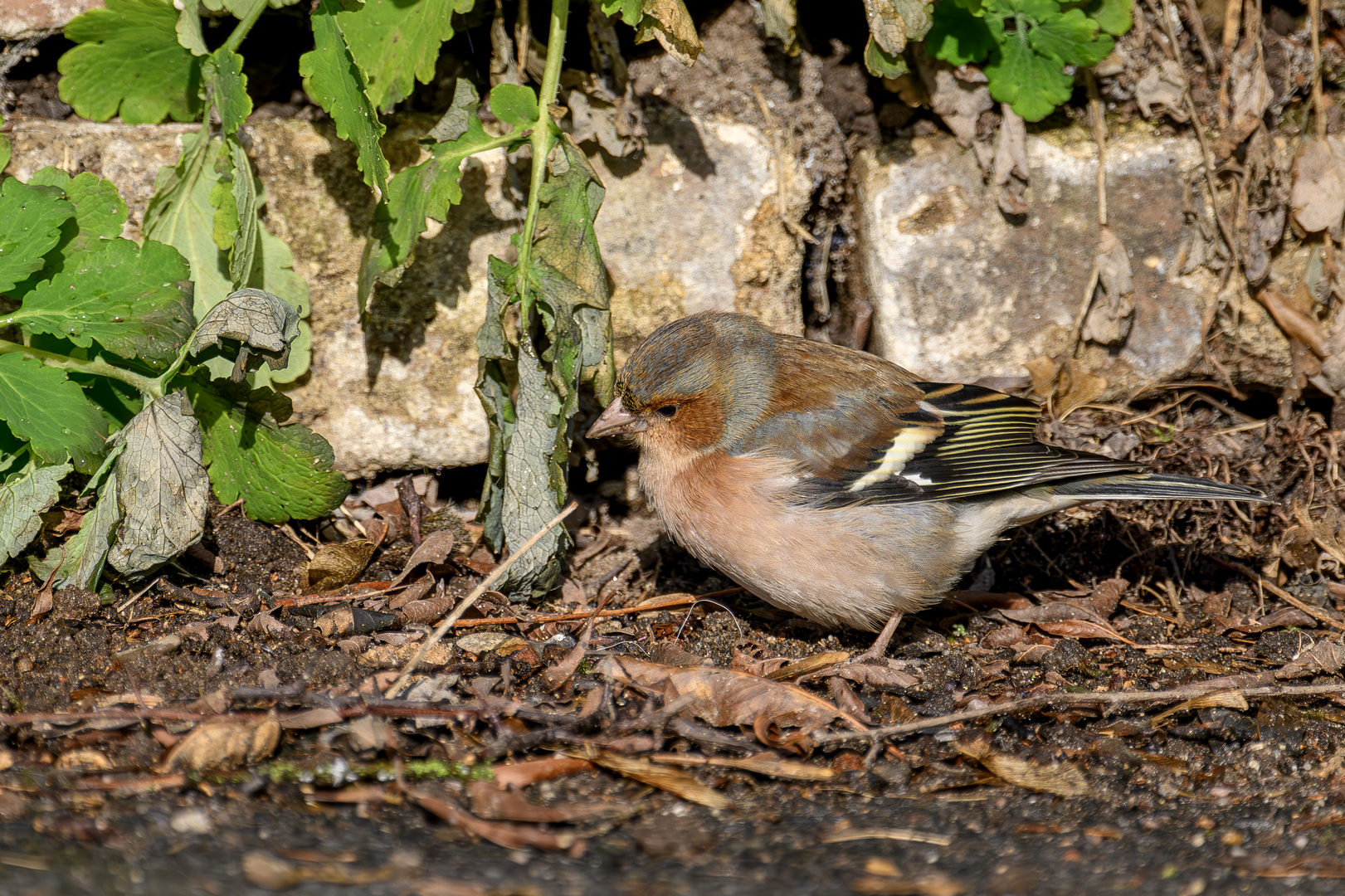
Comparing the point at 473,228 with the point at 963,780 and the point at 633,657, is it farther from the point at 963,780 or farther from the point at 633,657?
the point at 963,780

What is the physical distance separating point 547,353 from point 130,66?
1.88 meters

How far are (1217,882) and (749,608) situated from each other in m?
2.26

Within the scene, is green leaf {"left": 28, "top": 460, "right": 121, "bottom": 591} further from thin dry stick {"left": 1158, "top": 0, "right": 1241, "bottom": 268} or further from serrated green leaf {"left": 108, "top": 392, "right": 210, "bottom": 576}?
thin dry stick {"left": 1158, "top": 0, "right": 1241, "bottom": 268}

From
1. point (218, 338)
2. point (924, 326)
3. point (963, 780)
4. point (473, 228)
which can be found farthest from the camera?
point (924, 326)

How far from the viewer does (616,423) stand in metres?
4.19

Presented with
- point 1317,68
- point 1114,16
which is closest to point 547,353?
point 1114,16

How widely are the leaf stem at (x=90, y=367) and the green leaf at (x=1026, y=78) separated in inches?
135

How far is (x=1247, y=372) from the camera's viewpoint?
16.0 feet

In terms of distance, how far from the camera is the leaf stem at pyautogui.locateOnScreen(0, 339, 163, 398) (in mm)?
3658

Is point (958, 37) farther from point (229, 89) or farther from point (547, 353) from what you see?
point (229, 89)

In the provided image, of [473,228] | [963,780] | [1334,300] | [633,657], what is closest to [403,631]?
[633,657]

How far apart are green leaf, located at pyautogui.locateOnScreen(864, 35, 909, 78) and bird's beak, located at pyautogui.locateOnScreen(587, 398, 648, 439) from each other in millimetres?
1589

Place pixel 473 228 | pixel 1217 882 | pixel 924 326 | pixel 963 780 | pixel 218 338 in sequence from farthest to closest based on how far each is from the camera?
pixel 924 326, pixel 473 228, pixel 218 338, pixel 963 780, pixel 1217 882

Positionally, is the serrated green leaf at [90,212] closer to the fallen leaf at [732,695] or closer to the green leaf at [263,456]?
the green leaf at [263,456]
